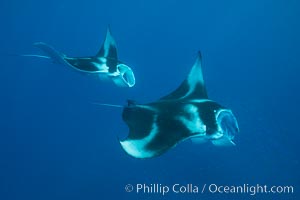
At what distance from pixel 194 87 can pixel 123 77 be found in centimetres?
134

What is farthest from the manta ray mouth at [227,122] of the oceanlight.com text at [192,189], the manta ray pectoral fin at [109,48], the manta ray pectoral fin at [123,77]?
the manta ray pectoral fin at [109,48]

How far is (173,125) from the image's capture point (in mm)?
2990

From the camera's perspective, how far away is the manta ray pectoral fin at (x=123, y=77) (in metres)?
4.64

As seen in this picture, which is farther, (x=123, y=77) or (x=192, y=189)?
(x=192, y=189)

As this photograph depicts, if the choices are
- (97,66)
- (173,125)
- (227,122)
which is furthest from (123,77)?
(227,122)

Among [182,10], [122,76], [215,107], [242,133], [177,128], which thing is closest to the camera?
[177,128]

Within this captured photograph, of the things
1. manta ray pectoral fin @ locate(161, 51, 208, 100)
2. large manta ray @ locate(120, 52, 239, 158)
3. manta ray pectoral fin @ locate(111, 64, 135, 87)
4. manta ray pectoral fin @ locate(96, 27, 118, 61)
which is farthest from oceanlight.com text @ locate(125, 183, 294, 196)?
large manta ray @ locate(120, 52, 239, 158)

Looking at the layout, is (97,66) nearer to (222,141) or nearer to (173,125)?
(173,125)

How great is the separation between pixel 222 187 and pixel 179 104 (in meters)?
2.81

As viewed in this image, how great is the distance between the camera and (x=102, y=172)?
556cm

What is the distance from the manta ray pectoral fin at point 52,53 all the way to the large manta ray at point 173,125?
5.00 ft

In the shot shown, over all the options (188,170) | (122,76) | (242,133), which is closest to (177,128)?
(122,76)

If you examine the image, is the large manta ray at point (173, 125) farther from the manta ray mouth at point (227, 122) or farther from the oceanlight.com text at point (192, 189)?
→ the oceanlight.com text at point (192, 189)

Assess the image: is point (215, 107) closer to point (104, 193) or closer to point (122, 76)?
point (122, 76)
